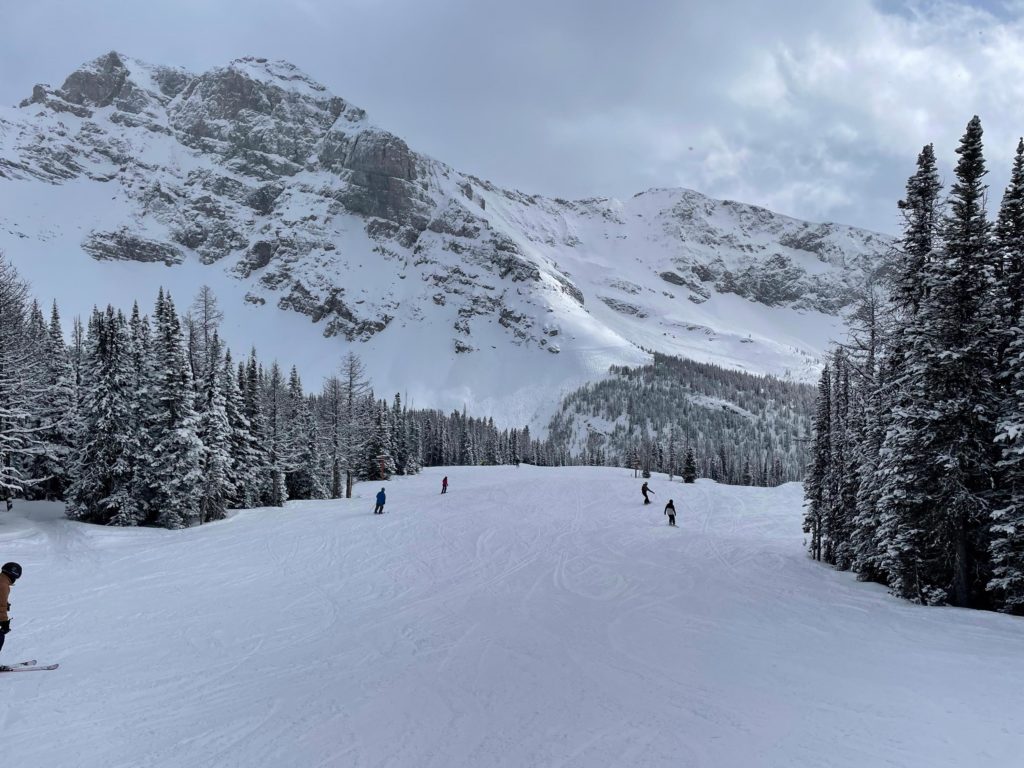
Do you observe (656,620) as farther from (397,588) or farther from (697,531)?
(697,531)

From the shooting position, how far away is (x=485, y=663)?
10.3 metres

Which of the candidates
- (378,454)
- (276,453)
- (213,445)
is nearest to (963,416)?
(213,445)

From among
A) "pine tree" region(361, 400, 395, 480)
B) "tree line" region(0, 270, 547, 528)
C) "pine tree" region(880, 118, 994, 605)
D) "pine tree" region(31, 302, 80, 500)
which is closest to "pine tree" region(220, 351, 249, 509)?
"tree line" region(0, 270, 547, 528)

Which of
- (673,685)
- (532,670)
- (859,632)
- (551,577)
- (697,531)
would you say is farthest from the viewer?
(697,531)

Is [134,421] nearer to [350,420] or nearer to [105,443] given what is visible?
[105,443]

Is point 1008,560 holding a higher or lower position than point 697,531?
higher

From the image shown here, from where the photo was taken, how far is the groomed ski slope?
7.04 metres

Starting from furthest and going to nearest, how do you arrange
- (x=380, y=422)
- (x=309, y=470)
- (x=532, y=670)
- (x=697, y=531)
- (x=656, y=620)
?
(x=380, y=422), (x=309, y=470), (x=697, y=531), (x=656, y=620), (x=532, y=670)

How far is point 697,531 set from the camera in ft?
102

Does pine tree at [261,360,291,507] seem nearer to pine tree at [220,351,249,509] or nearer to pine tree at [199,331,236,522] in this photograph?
pine tree at [220,351,249,509]

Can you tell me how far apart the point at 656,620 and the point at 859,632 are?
4526 mm

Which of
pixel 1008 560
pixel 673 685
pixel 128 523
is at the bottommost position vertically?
pixel 128 523

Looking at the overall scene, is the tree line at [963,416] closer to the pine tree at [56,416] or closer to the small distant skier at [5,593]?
the small distant skier at [5,593]

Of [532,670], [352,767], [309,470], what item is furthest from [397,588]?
[309,470]
